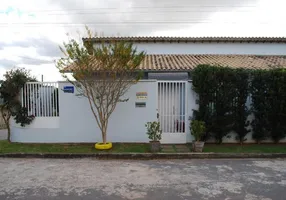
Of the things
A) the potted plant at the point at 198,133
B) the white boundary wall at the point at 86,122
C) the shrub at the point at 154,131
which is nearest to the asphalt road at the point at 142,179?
the potted plant at the point at 198,133

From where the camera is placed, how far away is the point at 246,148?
802 centimetres

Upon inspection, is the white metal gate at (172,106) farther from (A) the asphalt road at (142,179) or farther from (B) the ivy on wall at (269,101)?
(B) the ivy on wall at (269,101)

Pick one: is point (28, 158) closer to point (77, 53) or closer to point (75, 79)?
point (75, 79)

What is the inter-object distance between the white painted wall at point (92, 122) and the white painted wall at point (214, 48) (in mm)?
6985

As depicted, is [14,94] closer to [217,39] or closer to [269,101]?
[269,101]

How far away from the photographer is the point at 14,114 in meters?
8.49

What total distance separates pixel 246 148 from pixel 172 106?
3065 mm

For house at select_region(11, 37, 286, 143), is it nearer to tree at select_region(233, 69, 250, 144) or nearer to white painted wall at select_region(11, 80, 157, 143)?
white painted wall at select_region(11, 80, 157, 143)

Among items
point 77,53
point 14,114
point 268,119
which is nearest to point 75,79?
point 77,53

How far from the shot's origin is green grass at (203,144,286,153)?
7616 mm

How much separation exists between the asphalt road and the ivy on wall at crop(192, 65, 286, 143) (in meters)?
1.86

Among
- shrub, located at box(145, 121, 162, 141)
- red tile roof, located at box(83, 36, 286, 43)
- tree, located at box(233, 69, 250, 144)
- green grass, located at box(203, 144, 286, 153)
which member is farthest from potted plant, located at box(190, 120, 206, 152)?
red tile roof, located at box(83, 36, 286, 43)

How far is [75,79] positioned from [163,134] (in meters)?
3.86

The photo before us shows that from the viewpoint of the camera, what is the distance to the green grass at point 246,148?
7616mm
